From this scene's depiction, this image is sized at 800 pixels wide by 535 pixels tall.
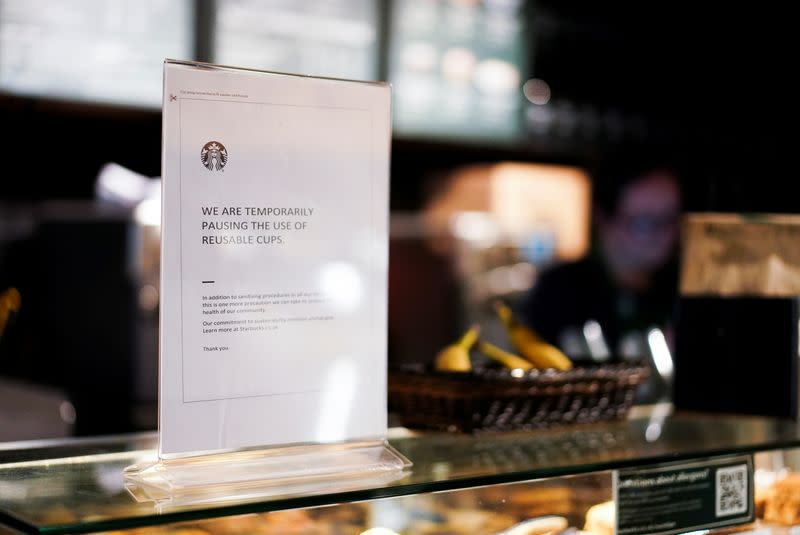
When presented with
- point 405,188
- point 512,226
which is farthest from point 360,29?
point 512,226

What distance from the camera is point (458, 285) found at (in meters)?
4.07

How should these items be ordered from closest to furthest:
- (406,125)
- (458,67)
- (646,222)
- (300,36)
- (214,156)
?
1. (214,156)
2. (300,36)
3. (406,125)
4. (458,67)
5. (646,222)

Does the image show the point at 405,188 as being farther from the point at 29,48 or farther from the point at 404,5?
the point at 29,48

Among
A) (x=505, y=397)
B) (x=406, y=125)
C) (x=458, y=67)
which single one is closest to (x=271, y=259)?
(x=505, y=397)

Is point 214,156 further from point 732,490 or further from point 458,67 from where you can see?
point 458,67

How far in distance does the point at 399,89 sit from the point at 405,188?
77 cm

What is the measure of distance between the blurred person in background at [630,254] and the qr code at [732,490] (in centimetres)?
250

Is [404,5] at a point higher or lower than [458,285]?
higher

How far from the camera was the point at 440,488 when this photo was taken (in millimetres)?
964

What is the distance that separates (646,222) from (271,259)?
10.4ft

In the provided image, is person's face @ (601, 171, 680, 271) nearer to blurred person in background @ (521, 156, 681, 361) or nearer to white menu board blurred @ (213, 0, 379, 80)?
blurred person in background @ (521, 156, 681, 361)

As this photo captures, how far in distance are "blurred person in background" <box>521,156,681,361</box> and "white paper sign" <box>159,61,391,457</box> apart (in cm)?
276

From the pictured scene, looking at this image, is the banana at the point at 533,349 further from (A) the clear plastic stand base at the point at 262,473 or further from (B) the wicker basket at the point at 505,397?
(A) the clear plastic stand base at the point at 262,473

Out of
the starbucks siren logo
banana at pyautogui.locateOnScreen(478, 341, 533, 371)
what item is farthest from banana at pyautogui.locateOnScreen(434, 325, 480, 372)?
the starbucks siren logo
